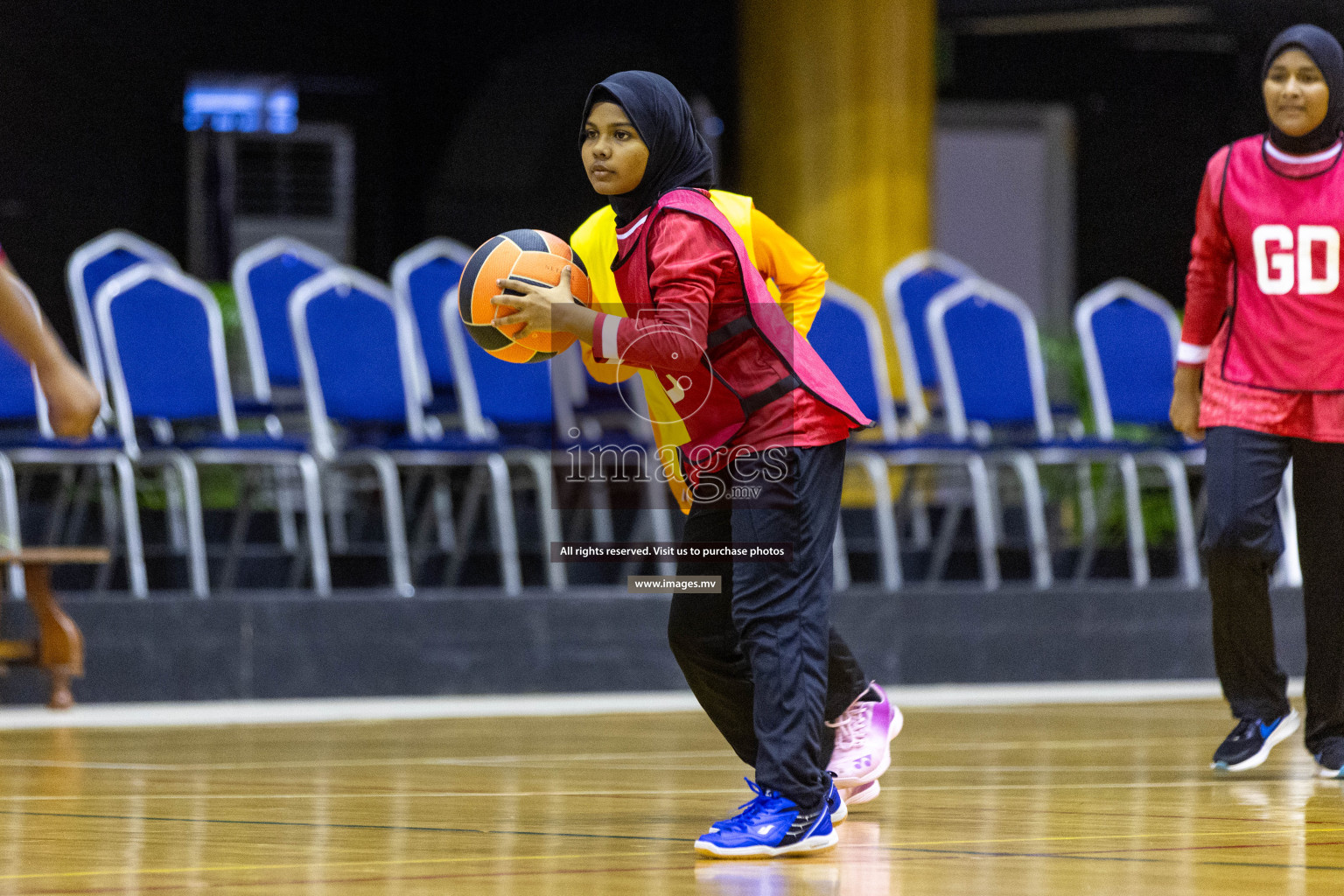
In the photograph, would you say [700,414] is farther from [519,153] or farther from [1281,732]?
[519,153]

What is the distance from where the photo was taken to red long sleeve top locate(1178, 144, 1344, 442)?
11.9 feet

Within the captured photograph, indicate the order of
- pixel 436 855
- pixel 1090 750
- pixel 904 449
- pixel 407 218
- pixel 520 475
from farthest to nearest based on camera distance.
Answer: pixel 407 218 < pixel 520 475 < pixel 904 449 < pixel 1090 750 < pixel 436 855

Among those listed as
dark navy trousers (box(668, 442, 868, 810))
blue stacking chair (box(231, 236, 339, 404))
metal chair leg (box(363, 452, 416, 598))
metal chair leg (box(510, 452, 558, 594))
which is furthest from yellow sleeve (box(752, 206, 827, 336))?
blue stacking chair (box(231, 236, 339, 404))

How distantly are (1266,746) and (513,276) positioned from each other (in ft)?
6.23

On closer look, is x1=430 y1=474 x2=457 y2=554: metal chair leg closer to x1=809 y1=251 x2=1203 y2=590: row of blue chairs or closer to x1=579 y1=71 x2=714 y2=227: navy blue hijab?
x1=809 y1=251 x2=1203 y2=590: row of blue chairs

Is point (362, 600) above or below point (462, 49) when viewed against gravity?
below

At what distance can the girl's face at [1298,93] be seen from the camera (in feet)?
11.8

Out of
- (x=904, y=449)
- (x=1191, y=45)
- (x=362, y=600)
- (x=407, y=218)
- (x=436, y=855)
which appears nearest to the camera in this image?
(x=436, y=855)

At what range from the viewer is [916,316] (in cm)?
725

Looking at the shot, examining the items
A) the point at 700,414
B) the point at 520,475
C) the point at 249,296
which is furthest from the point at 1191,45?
the point at 700,414

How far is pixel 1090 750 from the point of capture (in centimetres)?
419

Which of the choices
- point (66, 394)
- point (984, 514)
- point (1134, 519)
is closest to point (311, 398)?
point (984, 514)

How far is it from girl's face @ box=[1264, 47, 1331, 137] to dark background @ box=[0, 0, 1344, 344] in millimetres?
6791

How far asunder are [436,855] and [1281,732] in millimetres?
1851
